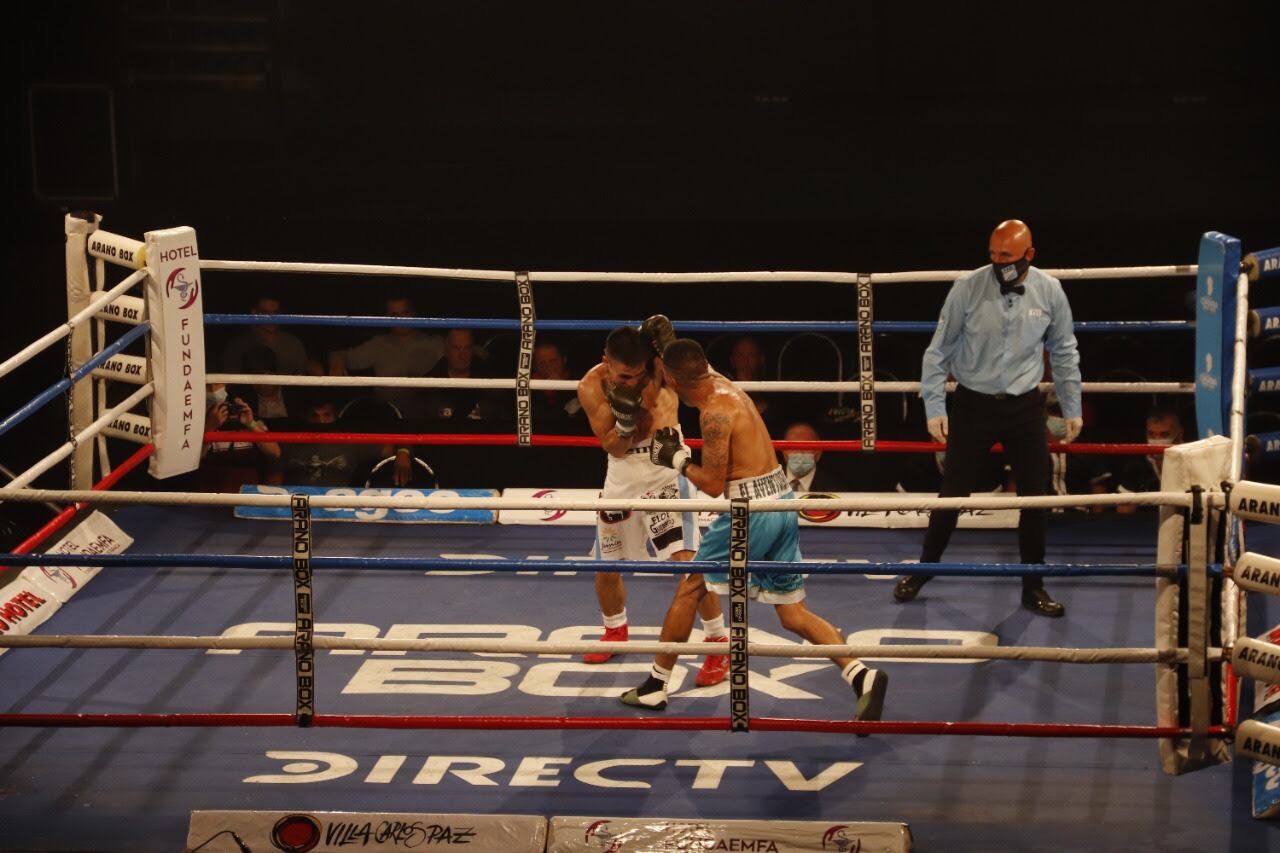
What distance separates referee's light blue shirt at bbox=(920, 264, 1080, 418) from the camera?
5766mm

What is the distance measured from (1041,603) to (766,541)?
55.3 inches

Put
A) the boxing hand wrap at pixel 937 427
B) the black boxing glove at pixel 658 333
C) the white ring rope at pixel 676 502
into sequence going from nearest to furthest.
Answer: the white ring rope at pixel 676 502 → the black boxing glove at pixel 658 333 → the boxing hand wrap at pixel 937 427

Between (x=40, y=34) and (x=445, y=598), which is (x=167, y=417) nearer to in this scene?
(x=445, y=598)

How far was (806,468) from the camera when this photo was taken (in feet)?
23.4

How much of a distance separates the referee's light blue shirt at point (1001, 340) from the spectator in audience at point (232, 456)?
311 centimetres

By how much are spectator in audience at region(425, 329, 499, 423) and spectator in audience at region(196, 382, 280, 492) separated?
0.94m

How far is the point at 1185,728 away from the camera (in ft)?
14.1

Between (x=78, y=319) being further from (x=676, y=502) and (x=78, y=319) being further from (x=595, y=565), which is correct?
(x=676, y=502)

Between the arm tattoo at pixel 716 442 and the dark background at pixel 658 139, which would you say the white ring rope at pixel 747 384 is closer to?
the arm tattoo at pixel 716 442

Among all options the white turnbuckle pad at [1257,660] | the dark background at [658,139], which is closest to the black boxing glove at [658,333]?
the white turnbuckle pad at [1257,660]

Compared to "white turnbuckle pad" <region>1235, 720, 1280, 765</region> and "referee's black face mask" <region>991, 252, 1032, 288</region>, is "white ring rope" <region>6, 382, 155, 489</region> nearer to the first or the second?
"referee's black face mask" <region>991, 252, 1032, 288</region>

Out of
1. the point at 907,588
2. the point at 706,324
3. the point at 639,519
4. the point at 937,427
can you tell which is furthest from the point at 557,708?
the point at 706,324

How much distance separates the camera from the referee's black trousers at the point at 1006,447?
5.87m

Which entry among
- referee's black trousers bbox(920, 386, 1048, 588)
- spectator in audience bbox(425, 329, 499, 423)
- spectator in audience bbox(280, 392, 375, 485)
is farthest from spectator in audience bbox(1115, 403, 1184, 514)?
spectator in audience bbox(280, 392, 375, 485)
